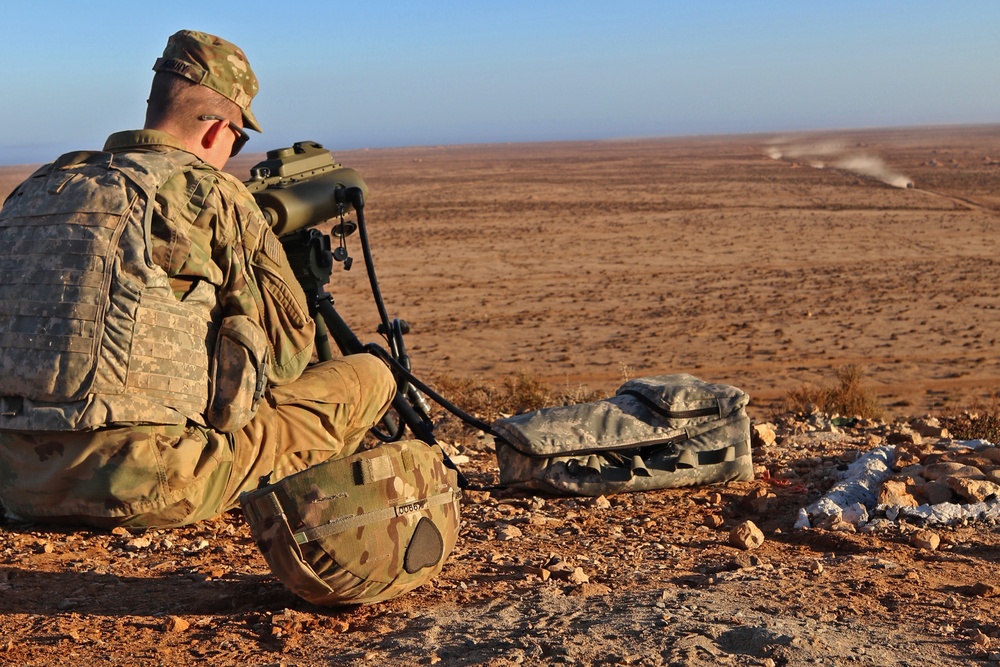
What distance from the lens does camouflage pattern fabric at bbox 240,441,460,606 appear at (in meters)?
2.39

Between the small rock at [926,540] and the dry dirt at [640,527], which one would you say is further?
the small rock at [926,540]

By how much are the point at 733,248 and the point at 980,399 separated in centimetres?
918

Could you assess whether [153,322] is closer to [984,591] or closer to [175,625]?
[175,625]

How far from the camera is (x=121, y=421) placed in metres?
2.83

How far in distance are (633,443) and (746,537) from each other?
687 millimetres

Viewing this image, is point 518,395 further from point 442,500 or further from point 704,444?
point 442,500

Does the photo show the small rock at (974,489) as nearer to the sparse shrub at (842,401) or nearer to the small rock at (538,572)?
the small rock at (538,572)

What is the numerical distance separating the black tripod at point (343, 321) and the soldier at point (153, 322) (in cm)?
60

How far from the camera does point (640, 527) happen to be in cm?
338

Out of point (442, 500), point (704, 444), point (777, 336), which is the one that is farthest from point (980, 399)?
point (442, 500)

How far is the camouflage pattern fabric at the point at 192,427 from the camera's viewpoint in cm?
291

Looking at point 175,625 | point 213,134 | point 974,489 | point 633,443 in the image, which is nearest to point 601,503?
point 633,443

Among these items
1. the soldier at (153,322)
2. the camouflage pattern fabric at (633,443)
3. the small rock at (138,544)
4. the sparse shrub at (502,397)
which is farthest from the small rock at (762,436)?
the small rock at (138,544)

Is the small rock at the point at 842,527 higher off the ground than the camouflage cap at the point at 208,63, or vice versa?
the camouflage cap at the point at 208,63
